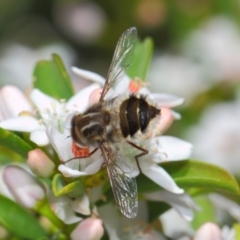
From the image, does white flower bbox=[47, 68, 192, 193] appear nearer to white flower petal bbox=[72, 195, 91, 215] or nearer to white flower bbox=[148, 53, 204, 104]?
white flower petal bbox=[72, 195, 91, 215]

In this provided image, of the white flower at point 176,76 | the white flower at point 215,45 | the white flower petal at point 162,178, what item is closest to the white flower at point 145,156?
the white flower petal at point 162,178

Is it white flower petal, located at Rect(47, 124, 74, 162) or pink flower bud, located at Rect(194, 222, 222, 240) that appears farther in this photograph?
pink flower bud, located at Rect(194, 222, 222, 240)

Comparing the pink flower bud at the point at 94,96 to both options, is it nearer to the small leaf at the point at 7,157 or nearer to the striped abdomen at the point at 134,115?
the striped abdomen at the point at 134,115

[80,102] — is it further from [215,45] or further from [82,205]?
[215,45]

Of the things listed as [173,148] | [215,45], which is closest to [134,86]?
[173,148]

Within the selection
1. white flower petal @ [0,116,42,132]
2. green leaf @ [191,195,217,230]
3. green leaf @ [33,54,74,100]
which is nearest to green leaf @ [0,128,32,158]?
white flower petal @ [0,116,42,132]
